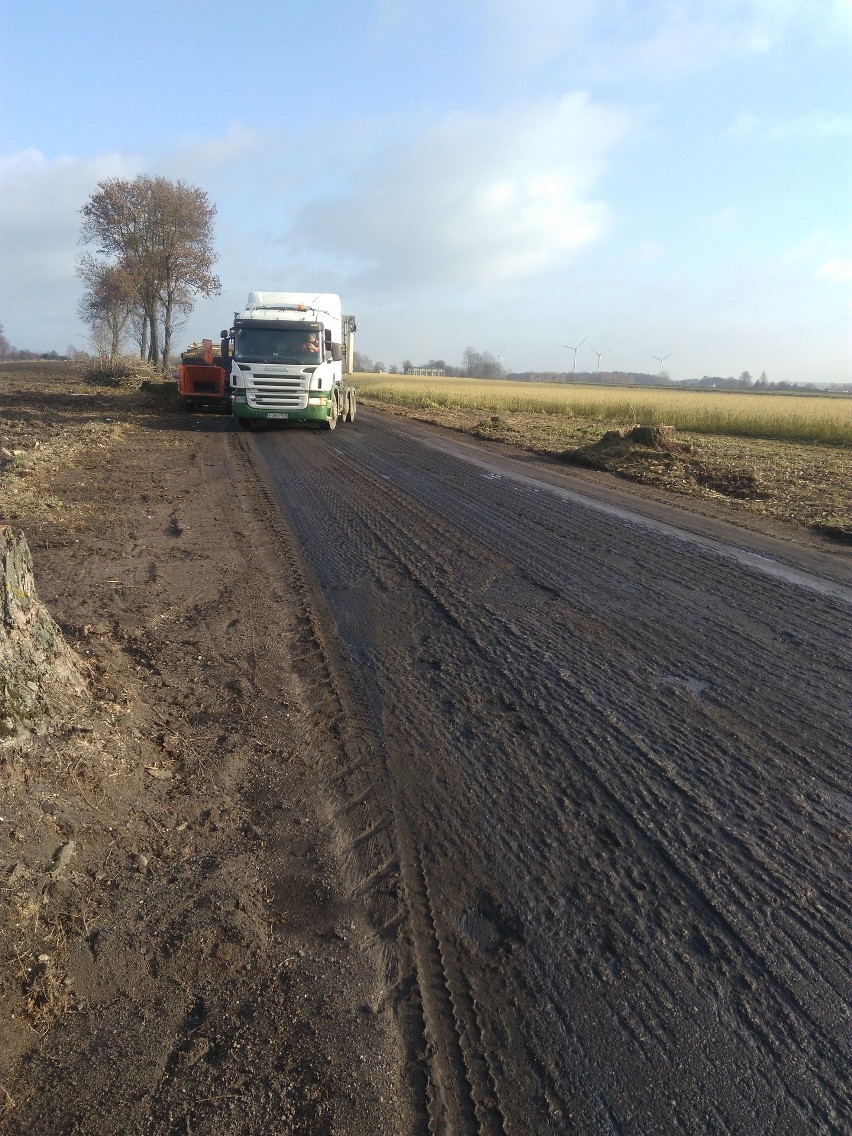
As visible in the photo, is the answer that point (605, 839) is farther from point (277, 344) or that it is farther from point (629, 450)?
point (277, 344)

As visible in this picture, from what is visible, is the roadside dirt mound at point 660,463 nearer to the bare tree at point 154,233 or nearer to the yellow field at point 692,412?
the yellow field at point 692,412

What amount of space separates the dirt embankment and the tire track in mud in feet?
0.24

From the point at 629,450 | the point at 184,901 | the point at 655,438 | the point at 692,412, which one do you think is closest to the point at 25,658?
the point at 184,901

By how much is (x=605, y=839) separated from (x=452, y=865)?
67 cm

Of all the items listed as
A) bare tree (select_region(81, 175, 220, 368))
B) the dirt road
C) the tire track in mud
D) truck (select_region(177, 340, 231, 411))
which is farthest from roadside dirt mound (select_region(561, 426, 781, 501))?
bare tree (select_region(81, 175, 220, 368))

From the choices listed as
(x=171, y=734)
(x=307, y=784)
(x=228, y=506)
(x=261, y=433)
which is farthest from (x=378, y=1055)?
(x=261, y=433)

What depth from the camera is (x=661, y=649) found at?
5.35 metres

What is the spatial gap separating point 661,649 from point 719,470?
1045cm

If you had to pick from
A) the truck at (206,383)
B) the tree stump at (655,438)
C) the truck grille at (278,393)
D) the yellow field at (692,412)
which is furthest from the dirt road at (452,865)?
the yellow field at (692,412)

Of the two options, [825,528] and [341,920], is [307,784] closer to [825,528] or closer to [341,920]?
[341,920]

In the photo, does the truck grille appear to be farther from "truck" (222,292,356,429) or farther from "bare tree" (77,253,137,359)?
"bare tree" (77,253,137,359)

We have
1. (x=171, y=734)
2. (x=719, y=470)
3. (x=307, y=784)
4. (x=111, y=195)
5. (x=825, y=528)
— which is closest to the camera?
(x=307, y=784)

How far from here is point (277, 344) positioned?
757 inches

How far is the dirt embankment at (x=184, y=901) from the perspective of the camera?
209cm
